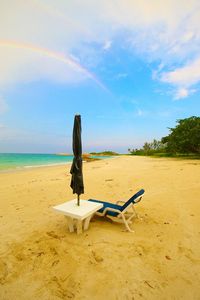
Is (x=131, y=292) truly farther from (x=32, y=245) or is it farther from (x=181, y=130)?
(x=181, y=130)

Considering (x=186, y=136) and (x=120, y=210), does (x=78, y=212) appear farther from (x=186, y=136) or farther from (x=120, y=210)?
(x=186, y=136)

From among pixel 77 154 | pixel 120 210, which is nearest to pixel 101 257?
pixel 120 210

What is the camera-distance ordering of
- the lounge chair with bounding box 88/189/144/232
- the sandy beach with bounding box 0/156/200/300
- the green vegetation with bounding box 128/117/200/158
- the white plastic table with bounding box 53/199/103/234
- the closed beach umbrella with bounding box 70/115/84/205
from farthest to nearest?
the green vegetation with bounding box 128/117/200/158 < the lounge chair with bounding box 88/189/144/232 < the closed beach umbrella with bounding box 70/115/84/205 < the white plastic table with bounding box 53/199/103/234 < the sandy beach with bounding box 0/156/200/300

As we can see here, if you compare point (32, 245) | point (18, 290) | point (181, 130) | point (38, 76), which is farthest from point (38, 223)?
point (181, 130)

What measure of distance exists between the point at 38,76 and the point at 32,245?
14.5 m

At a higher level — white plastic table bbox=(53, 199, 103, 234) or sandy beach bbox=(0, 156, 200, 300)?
white plastic table bbox=(53, 199, 103, 234)

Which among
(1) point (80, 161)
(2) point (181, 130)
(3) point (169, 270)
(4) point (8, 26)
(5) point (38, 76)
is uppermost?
(4) point (8, 26)

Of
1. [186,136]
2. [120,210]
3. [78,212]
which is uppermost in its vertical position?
[186,136]

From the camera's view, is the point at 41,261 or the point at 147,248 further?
the point at 147,248

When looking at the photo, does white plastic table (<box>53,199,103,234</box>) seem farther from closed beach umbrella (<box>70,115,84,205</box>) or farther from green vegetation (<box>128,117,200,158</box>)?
green vegetation (<box>128,117,200,158</box>)

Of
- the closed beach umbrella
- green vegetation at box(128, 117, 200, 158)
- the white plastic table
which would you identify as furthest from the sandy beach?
green vegetation at box(128, 117, 200, 158)

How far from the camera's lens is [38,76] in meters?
14.2

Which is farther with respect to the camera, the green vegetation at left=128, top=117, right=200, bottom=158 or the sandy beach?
the green vegetation at left=128, top=117, right=200, bottom=158

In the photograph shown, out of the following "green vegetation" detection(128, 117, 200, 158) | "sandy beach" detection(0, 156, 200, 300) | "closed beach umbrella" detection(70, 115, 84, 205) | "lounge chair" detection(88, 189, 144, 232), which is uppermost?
"green vegetation" detection(128, 117, 200, 158)
